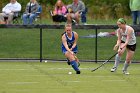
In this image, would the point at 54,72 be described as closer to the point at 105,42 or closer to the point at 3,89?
the point at 3,89

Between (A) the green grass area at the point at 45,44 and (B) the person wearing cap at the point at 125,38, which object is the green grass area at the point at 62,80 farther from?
(A) the green grass area at the point at 45,44

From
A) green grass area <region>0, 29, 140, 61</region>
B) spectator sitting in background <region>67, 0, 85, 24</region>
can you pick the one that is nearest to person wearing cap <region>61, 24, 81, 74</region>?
green grass area <region>0, 29, 140, 61</region>

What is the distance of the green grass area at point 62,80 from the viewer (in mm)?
A: 16252

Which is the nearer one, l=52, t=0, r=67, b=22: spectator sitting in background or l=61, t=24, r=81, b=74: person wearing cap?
l=61, t=24, r=81, b=74: person wearing cap

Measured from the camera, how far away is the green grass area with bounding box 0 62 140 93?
640 inches

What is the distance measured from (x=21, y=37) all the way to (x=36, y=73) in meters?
8.55

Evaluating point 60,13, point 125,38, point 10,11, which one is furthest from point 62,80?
point 10,11

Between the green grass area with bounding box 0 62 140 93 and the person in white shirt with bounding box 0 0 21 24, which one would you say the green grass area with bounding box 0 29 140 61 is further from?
the green grass area with bounding box 0 62 140 93

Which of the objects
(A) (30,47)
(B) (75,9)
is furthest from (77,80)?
(B) (75,9)

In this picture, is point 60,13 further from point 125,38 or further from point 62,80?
point 62,80

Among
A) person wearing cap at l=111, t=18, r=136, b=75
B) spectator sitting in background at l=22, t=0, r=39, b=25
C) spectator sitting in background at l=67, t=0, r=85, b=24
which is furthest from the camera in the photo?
spectator sitting in background at l=22, t=0, r=39, b=25

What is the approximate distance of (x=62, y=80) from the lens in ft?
60.6

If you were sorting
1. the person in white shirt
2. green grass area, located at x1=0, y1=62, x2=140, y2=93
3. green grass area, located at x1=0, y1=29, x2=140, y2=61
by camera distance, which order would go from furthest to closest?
1. the person in white shirt
2. green grass area, located at x1=0, y1=29, x2=140, y2=61
3. green grass area, located at x1=0, y1=62, x2=140, y2=93

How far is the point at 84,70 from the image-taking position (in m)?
22.2
